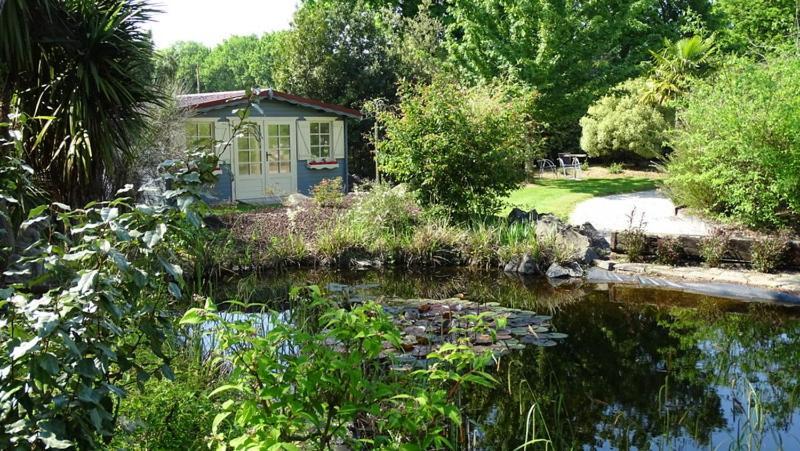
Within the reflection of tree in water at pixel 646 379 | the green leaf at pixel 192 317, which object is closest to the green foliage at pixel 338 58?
the reflection of tree in water at pixel 646 379

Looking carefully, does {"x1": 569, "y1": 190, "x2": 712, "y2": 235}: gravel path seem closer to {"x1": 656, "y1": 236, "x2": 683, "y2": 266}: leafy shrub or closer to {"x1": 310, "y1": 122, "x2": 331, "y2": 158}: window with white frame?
{"x1": 656, "y1": 236, "x2": 683, "y2": 266}: leafy shrub

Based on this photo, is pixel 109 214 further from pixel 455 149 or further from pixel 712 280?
pixel 455 149

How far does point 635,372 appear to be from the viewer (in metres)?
5.79

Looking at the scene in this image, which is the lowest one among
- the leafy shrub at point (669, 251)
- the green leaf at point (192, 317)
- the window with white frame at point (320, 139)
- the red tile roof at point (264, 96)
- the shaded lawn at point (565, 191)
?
the leafy shrub at point (669, 251)

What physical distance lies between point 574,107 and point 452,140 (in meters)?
8.35

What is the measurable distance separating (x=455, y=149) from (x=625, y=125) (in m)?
12.6

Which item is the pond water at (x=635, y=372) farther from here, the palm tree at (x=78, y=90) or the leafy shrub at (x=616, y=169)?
the leafy shrub at (x=616, y=169)

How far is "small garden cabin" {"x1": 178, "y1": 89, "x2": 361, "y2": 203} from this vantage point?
1580cm

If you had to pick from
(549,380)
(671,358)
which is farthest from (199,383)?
(671,358)

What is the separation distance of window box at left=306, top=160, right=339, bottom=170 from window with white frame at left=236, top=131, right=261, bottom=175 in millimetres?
1251

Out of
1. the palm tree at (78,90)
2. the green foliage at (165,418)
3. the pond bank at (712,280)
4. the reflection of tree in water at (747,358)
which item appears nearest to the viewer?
the green foliage at (165,418)

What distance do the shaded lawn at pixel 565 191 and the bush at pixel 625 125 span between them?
145 cm

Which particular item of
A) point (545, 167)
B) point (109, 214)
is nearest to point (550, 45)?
point (545, 167)

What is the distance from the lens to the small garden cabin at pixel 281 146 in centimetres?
1580
